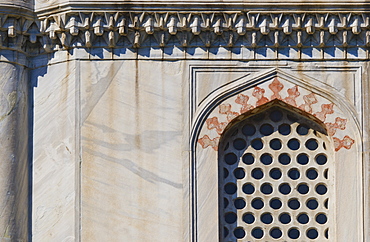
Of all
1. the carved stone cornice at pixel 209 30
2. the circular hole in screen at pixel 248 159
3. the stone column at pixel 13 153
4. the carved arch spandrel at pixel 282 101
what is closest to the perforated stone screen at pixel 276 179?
the circular hole in screen at pixel 248 159

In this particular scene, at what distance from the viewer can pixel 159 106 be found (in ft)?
68.1

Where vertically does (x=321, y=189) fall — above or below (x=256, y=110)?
below

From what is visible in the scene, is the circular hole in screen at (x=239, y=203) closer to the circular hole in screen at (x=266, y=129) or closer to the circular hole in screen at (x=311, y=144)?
the circular hole in screen at (x=266, y=129)

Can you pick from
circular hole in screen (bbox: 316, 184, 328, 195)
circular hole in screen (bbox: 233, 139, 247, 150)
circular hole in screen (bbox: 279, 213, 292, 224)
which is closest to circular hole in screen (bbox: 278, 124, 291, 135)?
circular hole in screen (bbox: 233, 139, 247, 150)

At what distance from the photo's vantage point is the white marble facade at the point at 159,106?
20.5 metres

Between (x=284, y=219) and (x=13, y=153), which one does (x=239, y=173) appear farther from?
(x=13, y=153)

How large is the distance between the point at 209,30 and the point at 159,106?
1.19m

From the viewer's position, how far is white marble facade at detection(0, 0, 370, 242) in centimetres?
2053

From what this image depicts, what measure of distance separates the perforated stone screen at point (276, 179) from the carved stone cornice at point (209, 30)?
0.98 m

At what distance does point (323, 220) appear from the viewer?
20.8 meters

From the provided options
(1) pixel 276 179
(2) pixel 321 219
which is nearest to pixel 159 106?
(1) pixel 276 179

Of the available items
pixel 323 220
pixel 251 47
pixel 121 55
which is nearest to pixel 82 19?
pixel 121 55

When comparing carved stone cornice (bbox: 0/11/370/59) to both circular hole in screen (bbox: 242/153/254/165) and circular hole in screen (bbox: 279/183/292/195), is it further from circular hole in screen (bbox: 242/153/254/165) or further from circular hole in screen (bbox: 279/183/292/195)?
circular hole in screen (bbox: 279/183/292/195)

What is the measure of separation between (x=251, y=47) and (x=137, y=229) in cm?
282
